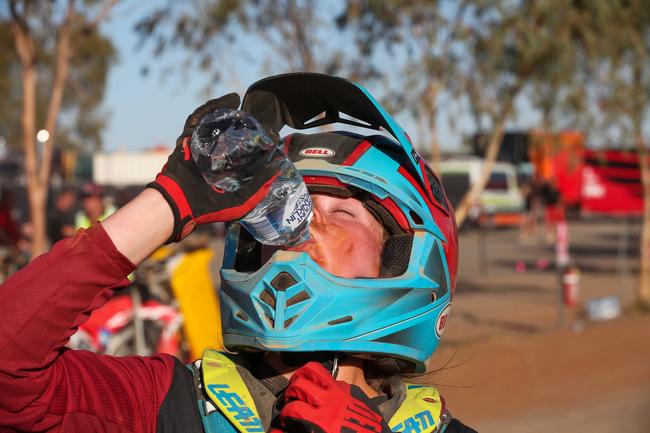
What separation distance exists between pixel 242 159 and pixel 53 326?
40 centimetres

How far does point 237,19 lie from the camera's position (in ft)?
34.7

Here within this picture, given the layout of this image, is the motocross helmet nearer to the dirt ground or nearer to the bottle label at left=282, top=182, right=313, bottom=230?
the bottle label at left=282, top=182, right=313, bottom=230

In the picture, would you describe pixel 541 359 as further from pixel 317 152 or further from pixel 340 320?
pixel 340 320

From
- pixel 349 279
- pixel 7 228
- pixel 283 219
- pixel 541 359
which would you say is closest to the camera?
pixel 283 219

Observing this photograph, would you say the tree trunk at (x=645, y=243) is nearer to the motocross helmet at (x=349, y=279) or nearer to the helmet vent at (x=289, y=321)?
the motocross helmet at (x=349, y=279)

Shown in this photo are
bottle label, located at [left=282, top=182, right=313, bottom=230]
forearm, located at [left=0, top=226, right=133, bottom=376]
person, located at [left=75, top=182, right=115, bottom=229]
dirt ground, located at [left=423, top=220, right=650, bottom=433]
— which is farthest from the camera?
person, located at [left=75, top=182, right=115, bottom=229]

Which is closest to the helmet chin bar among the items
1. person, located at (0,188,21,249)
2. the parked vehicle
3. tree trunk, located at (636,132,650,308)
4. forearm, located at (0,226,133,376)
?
forearm, located at (0,226,133,376)

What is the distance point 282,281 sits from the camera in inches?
73.7

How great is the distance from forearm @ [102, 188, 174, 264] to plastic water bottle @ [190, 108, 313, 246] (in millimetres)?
93

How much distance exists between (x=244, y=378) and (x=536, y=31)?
8.86 m

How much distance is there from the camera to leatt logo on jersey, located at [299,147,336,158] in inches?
83.8

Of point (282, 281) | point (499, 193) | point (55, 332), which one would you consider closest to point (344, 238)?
point (282, 281)

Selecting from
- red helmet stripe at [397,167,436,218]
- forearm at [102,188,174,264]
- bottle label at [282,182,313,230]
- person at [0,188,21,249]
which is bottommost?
person at [0,188,21,249]

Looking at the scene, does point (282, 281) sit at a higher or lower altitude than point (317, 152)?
lower
